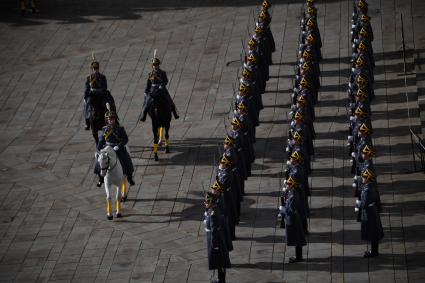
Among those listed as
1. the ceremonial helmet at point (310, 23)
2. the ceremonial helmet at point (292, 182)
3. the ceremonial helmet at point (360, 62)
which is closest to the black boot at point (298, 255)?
the ceremonial helmet at point (292, 182)

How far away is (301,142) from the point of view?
3198 centimetres

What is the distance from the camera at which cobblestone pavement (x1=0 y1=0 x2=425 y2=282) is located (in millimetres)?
30344

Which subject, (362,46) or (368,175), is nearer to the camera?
(368,175)

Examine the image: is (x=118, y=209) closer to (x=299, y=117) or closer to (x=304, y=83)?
(x=299, y=117)

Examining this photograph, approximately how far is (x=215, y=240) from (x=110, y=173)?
5039mm

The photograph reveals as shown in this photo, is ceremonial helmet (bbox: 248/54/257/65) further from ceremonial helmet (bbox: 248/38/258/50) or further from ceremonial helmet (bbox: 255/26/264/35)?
ceremonial helmet (bbox: 255/26/264/35)

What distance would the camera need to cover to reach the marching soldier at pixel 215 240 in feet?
94.3

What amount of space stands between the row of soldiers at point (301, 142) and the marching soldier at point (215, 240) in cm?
165

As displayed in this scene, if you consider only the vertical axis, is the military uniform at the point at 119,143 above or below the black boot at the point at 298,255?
above

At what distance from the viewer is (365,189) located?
29.6m

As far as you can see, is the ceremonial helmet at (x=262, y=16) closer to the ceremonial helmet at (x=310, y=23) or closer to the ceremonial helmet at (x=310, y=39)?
the ceremonial helmet at (x=310, y=23)

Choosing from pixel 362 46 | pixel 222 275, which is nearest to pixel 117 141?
pixel 222 275

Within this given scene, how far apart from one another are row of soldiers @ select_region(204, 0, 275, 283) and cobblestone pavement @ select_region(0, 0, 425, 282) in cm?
76

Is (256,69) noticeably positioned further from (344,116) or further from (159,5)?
(159,5)
